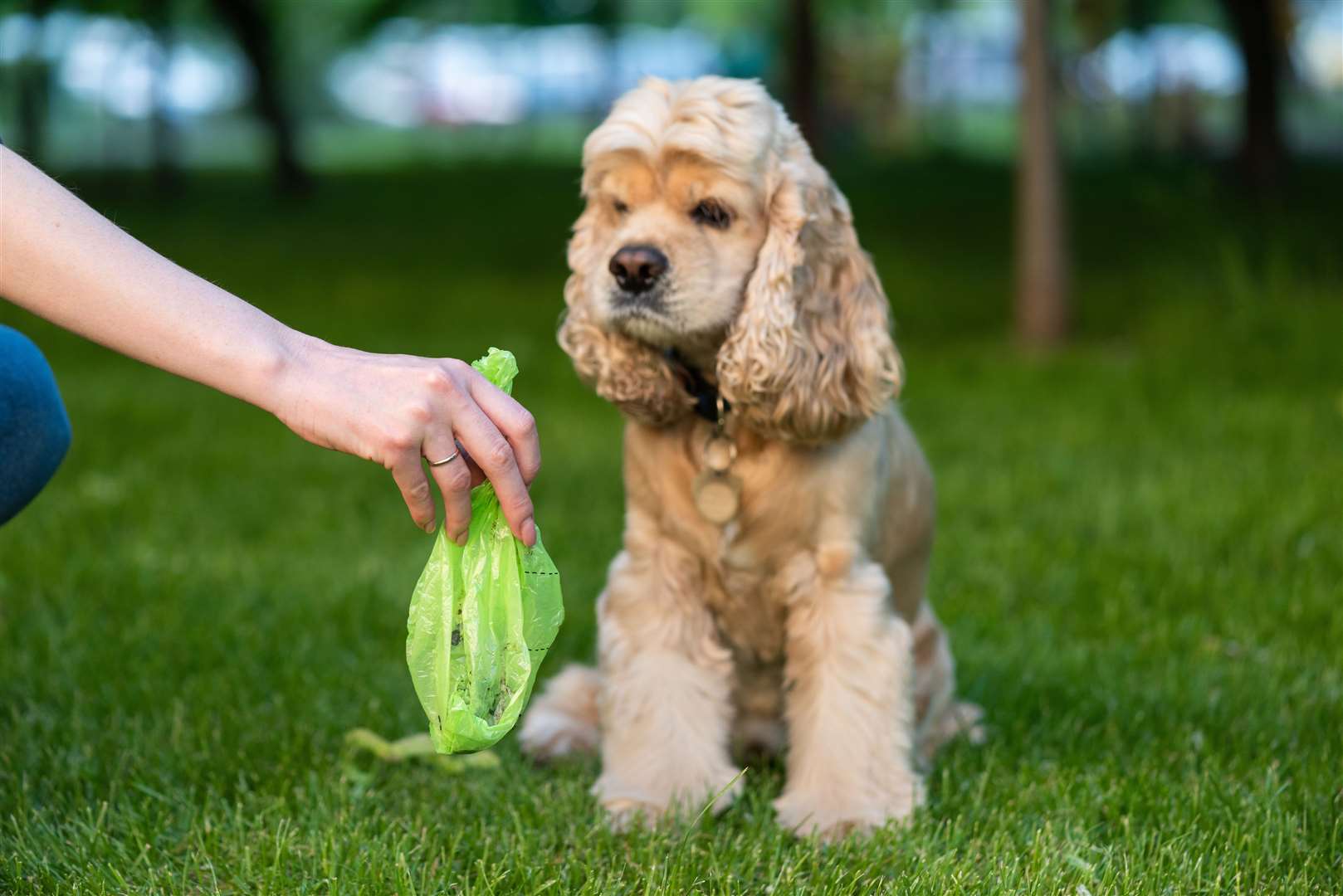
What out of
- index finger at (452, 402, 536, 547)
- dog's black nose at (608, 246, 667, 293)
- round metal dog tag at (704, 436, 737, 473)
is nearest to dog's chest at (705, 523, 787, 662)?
round metal dog tag at (704, 436, 737, 473)

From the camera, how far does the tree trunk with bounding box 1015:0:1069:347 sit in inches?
348

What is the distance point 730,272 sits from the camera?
314 centimetres

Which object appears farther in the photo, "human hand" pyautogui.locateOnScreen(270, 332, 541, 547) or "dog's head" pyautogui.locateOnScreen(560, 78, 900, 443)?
"dog's head" pyautogui.locateOnScreen(560, 78, 900, 443)

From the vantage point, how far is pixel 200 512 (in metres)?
5.76

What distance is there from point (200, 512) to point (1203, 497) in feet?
12.7

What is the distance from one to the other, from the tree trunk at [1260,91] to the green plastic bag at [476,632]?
14368 mm

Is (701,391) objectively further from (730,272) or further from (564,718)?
(564,718)

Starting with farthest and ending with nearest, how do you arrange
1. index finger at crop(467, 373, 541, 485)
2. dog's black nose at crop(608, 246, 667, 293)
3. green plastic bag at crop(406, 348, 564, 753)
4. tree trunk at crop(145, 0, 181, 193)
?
tree trunk at crop(145, 0, 181, 193) → dog's black nose at crop(608, 246, 667, 293) → green plastic bag at crop(406, 348, 564, 753) → index finger at crop(467, 373, 541, 485)

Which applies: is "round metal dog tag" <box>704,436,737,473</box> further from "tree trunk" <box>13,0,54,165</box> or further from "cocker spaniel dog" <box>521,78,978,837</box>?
"tree trunk" <box>13,0,54,165</box>

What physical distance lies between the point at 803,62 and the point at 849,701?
38.2 feet

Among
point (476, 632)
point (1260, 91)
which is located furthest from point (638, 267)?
point (1260, 91)

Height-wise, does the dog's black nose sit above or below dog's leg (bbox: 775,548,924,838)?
above

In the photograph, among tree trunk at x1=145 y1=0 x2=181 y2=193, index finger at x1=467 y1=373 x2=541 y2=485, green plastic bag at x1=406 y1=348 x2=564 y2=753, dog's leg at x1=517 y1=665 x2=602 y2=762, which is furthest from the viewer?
tree trunk at x1=145 y1=0 x2=181 y2=193

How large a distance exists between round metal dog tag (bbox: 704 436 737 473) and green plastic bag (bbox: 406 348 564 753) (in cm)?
75
